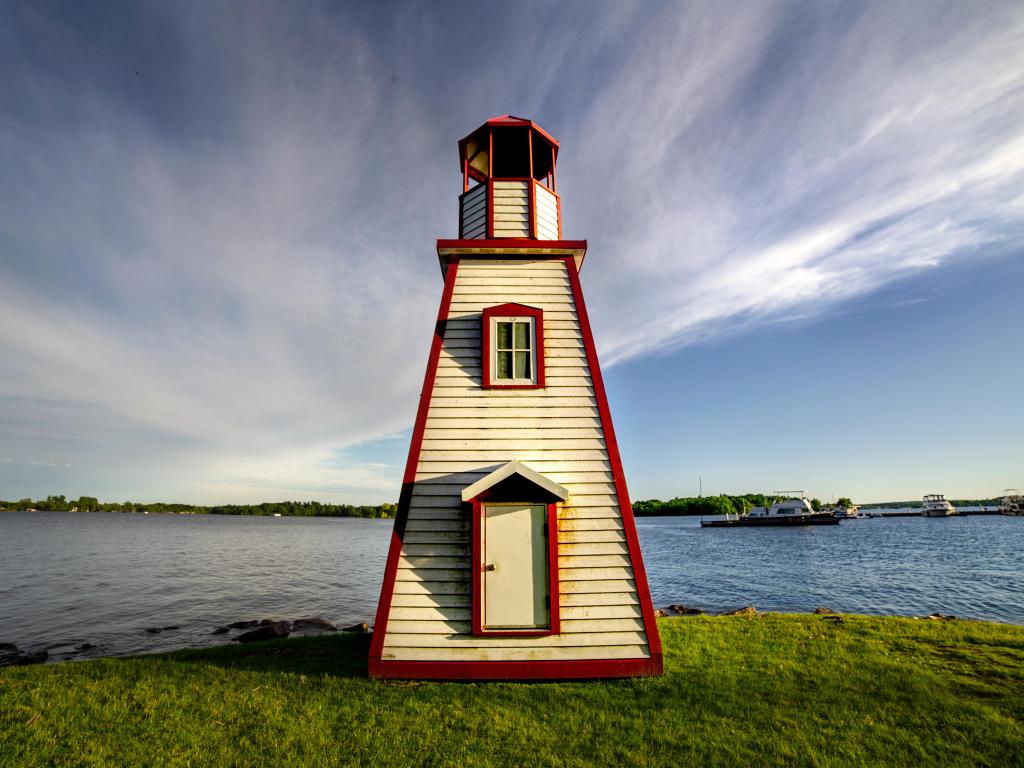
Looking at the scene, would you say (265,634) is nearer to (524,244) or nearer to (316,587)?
(316,587)

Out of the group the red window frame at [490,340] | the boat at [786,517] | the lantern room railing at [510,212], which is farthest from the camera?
the boat at [786,517]

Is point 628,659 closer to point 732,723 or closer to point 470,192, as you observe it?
point 732,723

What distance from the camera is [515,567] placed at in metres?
8.70

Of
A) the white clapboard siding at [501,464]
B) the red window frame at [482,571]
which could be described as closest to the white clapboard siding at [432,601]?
the white clapboard siding at [501,464]

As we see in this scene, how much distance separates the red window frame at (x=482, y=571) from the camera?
8.36m

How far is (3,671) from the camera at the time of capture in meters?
10.2

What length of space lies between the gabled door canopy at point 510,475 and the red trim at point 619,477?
1228 mm

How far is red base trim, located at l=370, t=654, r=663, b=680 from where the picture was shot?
322 inches

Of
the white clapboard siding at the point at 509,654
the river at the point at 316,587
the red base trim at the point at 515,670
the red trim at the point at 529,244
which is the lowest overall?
the river at the point at 316,587

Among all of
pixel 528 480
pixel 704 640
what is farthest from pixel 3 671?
pixel 704 640

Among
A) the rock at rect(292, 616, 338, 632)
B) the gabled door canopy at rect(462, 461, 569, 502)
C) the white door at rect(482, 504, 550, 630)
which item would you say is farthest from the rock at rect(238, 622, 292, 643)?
the gabled door canopy at rect(462, 461, 569, 502)

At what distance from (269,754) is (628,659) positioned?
18.6 ft

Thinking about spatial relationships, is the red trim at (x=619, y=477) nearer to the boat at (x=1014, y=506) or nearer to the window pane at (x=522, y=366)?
the window pane at (x=522, y=366)

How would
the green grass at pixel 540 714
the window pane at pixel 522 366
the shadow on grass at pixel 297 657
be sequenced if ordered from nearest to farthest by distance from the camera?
the green grass at pixel 540 714, the shadow on grass at pixel 297 657, the window pane at pixel 522 366
